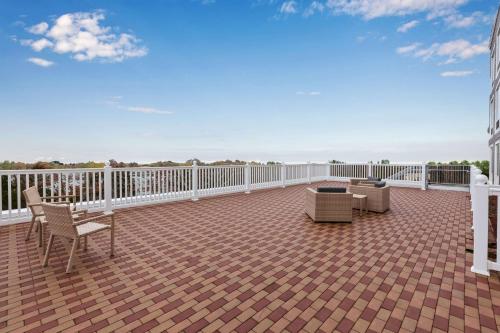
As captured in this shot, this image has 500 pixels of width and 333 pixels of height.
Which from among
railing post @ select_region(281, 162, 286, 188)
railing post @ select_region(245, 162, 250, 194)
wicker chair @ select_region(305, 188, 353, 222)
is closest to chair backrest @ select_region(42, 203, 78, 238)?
wicker chair @ select_region(305, 188, 353, 222)

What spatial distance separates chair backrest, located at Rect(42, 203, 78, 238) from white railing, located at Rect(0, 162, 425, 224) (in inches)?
82.9

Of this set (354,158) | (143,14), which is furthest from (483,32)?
(143,14)

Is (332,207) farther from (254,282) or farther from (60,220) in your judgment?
(60,220)

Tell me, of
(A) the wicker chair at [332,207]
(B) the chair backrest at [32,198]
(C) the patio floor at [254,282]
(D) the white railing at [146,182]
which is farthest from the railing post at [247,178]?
(B) the chair backrest at [32,198]

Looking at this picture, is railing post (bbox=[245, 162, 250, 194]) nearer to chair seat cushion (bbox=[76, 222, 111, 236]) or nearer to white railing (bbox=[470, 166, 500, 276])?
chair seat cushion (bbox=[76, 222, 111, 236])

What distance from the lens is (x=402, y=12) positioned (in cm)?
927

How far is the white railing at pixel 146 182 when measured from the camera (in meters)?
5.29

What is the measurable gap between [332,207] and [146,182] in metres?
5.00

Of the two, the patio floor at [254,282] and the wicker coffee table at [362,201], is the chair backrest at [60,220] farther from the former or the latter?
the wicker coffee table at [362,201]

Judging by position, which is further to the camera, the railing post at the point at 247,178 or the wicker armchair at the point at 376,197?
the railing post at the point at 247,178

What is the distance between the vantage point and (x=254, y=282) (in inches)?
107

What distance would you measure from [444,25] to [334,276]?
39.4 ft

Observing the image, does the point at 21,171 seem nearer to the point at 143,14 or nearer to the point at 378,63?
the point at 143,14

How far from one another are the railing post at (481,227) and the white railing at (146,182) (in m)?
6.41
